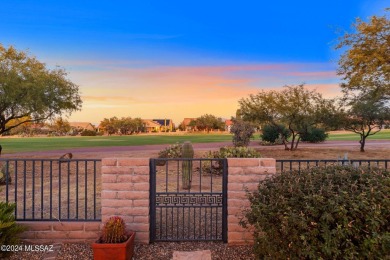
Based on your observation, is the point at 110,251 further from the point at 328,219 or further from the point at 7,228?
the point at 328,219

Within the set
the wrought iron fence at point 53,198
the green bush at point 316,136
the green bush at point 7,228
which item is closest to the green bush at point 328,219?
the wrought iron fence at point 53,198

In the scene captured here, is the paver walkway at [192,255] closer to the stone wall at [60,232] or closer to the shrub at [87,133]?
the stone wall at [60,232]

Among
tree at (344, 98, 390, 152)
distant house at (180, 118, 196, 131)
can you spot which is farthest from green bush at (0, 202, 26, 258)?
distant house at (180, 118, 196, 131)

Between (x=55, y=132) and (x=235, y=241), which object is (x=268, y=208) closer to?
(x=235, y=241)

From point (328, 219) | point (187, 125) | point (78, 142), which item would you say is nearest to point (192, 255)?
point (328, 219)

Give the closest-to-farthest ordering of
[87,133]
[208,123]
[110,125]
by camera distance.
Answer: [87,133], [110,125], [208,123]

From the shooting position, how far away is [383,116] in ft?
79.3

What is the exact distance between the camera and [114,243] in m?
4.75

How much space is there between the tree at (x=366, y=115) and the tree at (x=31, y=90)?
2087 cm

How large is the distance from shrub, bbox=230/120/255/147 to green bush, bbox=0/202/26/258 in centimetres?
1962

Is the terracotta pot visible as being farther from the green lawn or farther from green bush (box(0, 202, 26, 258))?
the green lawn

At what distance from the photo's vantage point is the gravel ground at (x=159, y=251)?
5066mm

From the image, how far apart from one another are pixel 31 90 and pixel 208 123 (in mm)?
56708

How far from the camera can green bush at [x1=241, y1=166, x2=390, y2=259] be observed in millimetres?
3404
